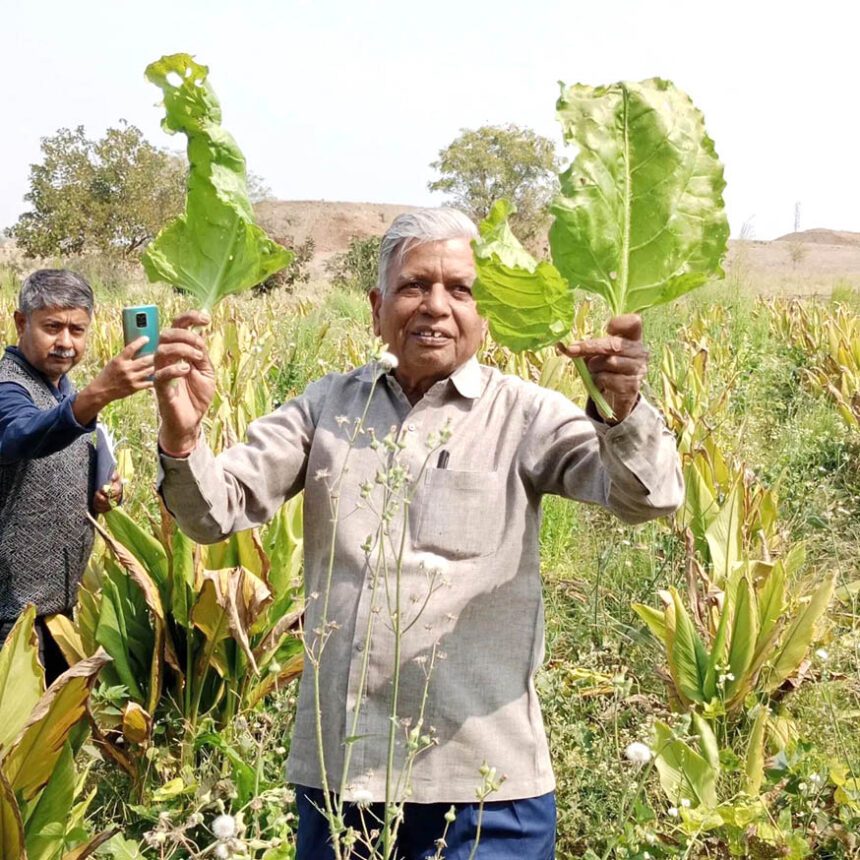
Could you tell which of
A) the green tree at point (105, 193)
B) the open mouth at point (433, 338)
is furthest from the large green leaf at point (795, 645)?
the green tree at point (105, 193)

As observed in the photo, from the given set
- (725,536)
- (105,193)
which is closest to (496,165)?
(105,193)

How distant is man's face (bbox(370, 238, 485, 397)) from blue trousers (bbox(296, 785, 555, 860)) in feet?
2.41

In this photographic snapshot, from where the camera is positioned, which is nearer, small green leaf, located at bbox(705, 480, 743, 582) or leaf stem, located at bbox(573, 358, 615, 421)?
leaf stem, located at bbox(573, 358, 615, 421)

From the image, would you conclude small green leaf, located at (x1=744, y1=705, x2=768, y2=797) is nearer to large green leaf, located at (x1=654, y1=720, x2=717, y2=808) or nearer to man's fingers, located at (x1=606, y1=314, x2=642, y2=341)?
large green leaf, located at (x1=654, y1=720, x2=717, y2=808)

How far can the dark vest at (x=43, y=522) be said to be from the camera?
8.07ft

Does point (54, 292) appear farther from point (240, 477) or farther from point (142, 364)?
point (240, 477)

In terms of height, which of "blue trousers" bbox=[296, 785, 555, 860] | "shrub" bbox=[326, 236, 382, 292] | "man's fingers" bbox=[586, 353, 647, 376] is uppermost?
"shrub" bbox=[326, 236, 382, 292]

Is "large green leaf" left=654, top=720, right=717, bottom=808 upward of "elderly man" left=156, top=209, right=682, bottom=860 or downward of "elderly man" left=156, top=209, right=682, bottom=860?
downward

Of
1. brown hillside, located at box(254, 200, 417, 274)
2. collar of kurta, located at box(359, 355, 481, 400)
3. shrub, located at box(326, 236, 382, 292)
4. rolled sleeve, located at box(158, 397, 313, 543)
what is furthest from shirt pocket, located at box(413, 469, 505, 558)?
brown hillside, located at box(254, 200, 417, 274)

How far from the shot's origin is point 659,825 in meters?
2.39

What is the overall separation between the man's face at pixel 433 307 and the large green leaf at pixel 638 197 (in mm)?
296

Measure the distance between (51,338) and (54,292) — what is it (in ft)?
0.41

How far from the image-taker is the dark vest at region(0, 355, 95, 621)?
2459mm

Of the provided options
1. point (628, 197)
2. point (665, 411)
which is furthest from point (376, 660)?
point (665, 411)
